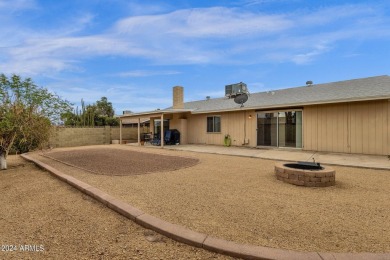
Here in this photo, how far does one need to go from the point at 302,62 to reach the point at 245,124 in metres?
5.90

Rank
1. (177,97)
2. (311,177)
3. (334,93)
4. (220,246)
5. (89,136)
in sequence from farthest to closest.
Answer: (89,136), (177,97), (334,93), (311,177), (220,246)

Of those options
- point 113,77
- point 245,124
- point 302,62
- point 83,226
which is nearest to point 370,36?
point 302,62

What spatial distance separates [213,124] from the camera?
1445 cm

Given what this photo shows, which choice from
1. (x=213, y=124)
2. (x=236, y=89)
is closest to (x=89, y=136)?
(x=213, y=124)

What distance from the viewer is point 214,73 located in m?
19.7

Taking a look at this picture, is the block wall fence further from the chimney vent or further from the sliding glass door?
the sliding glass door

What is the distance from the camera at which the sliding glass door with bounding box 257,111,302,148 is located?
35.5 ft

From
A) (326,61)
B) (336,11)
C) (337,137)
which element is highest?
(336,11)

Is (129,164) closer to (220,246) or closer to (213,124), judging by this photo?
(220,246)

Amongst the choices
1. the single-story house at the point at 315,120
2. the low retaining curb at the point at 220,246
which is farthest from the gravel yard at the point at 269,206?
the single-story house at the point at 315,120

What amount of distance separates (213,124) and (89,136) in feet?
34.0

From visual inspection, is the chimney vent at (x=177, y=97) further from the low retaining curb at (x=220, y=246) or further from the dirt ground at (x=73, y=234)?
the low retaining curb at (x=220, y=246)

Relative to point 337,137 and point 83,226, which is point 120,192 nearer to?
point 83,226

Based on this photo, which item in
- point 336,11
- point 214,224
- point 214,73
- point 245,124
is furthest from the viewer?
point 214,73
